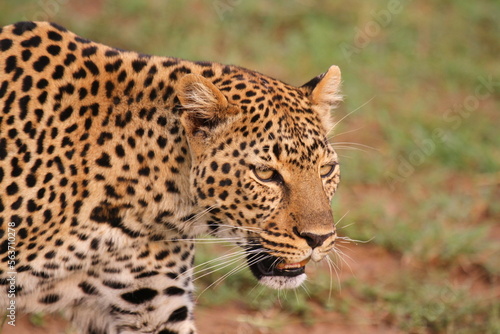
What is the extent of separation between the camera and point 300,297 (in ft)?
24.3

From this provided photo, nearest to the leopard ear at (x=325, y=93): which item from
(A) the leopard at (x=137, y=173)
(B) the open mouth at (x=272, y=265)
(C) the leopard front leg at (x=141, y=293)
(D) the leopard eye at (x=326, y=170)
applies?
(A) the leopard at (x=137, y=173)

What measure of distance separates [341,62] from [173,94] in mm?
6555

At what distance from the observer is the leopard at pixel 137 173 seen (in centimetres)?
504

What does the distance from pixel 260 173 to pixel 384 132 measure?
562cm

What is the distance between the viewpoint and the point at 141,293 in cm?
532

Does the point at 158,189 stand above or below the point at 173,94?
below

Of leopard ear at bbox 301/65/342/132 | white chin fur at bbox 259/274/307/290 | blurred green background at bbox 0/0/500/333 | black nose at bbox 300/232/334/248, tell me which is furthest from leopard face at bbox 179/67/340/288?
blurred green background at bbox 0/0/500/333

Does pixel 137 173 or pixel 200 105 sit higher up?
pixel 200 105

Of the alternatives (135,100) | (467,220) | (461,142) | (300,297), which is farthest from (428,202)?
(135,100)

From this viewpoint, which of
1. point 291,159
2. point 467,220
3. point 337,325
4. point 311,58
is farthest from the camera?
point 311,58

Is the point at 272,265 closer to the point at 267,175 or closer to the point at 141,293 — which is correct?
the point at 267,175

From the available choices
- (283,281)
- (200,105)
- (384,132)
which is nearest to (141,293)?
(283,281)

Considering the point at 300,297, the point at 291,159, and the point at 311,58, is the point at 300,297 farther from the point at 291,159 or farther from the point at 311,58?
the point at 311,58

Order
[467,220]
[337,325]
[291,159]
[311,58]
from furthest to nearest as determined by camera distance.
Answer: [311,58] < [467,220] < [337,325] < [291,159]
